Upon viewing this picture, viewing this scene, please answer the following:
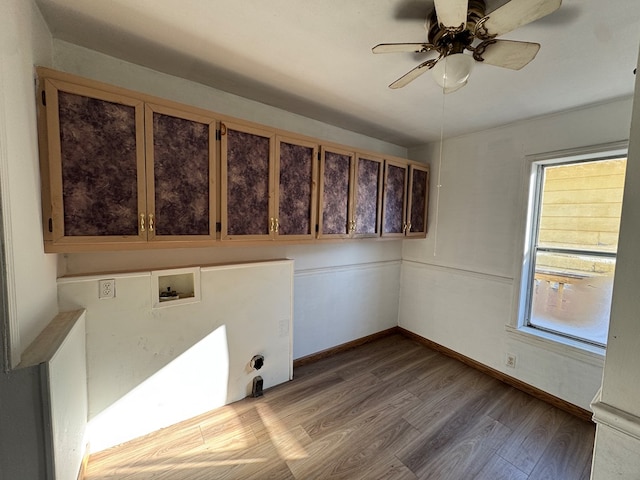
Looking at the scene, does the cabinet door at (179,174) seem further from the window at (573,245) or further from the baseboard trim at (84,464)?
the window at (573,245)

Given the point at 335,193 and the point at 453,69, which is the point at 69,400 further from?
the point at 453,69

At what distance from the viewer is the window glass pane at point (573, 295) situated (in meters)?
2.06

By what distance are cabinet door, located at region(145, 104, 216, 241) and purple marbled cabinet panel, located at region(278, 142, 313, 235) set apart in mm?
532

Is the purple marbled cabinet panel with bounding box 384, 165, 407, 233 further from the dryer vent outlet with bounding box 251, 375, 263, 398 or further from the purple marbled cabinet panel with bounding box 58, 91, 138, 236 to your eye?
the purple marbled cabinet panel with bounding box 58, 91, 138, 236

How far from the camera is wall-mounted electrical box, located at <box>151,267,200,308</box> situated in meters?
1.75

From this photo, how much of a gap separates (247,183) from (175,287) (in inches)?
37.1

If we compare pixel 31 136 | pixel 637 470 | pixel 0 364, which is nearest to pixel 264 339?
pixel 0 364

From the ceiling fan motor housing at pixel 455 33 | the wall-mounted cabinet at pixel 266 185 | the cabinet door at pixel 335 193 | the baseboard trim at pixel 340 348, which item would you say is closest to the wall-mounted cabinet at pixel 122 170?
the wall-mounted cabinet at pixel 266 185

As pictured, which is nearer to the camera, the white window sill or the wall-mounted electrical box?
the wall-mounted electrical box

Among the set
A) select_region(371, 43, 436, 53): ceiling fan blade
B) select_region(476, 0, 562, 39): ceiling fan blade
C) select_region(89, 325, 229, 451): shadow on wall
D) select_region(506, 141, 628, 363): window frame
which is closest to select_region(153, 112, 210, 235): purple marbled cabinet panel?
select_region(89, 325, 229, 451): shadow on wall

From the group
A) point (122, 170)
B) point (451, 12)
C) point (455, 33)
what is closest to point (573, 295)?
point (455, 33)

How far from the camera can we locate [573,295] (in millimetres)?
2213

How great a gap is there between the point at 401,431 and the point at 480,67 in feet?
8.26

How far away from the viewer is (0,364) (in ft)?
2.85
